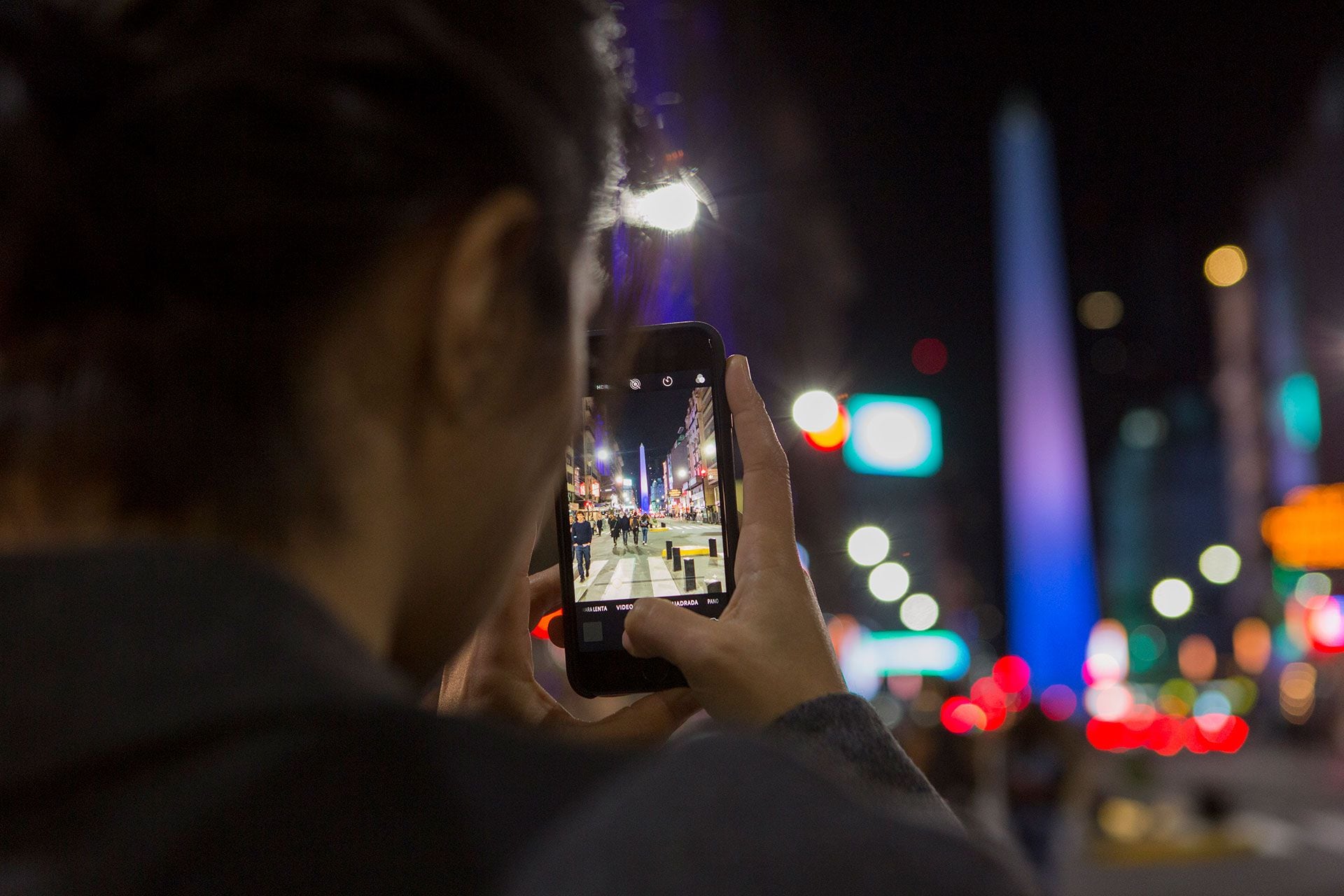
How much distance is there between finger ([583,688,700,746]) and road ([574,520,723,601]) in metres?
0.16

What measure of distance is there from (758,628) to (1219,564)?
204 feet

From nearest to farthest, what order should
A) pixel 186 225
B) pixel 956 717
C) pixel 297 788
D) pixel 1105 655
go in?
pixel 297 788 < pixel 186 225 < pixel 956 717 < pixel 1105 655

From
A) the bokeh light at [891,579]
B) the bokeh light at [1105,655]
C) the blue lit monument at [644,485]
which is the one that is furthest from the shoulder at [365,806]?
the bokeh light at [1105,655]

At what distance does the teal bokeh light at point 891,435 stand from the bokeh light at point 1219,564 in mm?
56695

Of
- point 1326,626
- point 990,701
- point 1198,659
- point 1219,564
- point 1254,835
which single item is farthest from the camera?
point 1219,564

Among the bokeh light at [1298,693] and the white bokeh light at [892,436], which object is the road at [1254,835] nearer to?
the bokeh light at [1298,693]

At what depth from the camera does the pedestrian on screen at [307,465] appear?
52 centimetres

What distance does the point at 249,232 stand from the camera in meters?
0.63

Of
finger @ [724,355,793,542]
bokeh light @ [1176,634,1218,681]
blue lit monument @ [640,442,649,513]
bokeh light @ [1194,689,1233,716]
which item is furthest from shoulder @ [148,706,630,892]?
bokeh light @ [1176,634,1218,681]

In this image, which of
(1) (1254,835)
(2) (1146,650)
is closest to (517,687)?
→ (1) (1254,835)

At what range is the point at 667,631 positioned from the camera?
141 cm

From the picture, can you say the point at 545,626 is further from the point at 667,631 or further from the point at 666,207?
the point at 666,207

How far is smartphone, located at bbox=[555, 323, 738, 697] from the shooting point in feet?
5.44

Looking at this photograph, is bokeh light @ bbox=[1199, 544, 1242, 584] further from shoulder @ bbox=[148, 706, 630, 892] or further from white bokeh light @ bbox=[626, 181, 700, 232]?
shoulder @ bbox=[148, 706, 630, 892]
